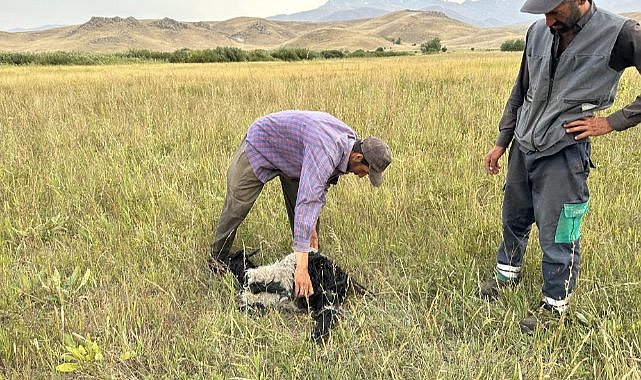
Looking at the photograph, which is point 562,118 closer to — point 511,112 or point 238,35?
point 511,112

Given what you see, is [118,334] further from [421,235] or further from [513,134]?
[513,134]

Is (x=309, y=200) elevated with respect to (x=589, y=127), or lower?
lower

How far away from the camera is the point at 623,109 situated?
6.64ft

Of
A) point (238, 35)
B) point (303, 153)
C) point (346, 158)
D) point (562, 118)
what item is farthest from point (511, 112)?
point (238, 35)

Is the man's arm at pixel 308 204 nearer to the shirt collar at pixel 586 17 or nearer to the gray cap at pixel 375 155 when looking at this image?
the gray cap at pixel 375 155

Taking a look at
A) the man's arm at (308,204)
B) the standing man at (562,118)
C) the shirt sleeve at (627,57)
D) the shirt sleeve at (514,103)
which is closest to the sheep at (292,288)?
the man's arm at (308,204)

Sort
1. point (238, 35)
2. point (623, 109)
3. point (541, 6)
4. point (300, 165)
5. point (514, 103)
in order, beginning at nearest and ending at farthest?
point (541, 6)
point (623, 109)
point (514, 103)
point (300, 165)
point (238, 35)

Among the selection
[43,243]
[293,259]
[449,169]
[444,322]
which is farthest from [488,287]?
[43,243]

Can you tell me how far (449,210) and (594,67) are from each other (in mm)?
1763

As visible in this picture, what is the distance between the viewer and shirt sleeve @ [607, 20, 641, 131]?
6.30ft

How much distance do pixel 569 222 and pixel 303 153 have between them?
57.5 inches

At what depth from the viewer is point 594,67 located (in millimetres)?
1995

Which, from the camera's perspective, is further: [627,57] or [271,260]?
[271,260]

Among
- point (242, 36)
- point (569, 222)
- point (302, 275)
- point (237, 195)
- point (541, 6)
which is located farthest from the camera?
point (242, 36)
